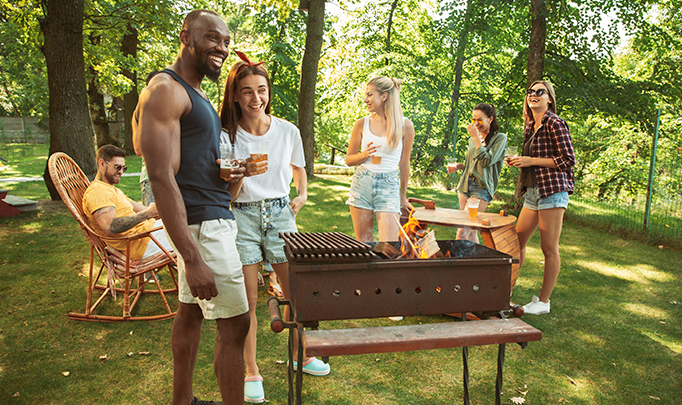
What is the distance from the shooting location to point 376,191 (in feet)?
12.5

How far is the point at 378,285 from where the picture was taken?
2105 mm

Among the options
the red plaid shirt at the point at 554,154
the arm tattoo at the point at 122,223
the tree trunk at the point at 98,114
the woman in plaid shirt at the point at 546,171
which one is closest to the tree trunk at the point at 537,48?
the woman in plaid shirt at the point at 546,171

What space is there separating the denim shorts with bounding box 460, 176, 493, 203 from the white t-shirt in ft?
8.93

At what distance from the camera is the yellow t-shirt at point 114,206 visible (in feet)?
12.6

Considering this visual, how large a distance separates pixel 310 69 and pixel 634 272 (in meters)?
9.22

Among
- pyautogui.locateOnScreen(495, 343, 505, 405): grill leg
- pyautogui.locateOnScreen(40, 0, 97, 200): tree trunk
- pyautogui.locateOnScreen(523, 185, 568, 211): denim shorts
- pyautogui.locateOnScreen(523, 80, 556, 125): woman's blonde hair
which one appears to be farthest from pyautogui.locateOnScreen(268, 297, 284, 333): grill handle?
pyautogui.locateOnScreen(40, 0, 97, 200): tree trunk

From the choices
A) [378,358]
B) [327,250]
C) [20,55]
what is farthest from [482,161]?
[20,55]

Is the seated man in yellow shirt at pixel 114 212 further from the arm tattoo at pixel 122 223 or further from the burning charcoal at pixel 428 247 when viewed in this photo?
the burning charcoal at pixel 428 247

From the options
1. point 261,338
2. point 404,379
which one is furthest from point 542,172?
point 261,338

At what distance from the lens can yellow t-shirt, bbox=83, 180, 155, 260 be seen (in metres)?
3.86

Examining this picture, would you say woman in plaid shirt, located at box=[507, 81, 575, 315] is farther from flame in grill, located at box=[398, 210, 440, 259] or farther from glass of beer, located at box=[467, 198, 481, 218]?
flame in grill, located at box=[398, 210, 440, 259]

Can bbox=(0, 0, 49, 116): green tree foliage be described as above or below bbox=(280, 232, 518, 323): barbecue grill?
above

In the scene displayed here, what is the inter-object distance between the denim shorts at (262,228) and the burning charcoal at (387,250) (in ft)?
1.93

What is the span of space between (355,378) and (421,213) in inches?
74.5
